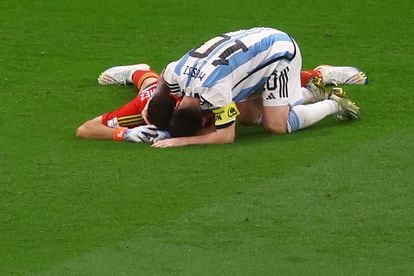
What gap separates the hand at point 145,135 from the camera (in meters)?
9.59

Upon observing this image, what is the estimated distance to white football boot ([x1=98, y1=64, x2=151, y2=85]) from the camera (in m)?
11.0

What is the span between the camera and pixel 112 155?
9227 millimetres

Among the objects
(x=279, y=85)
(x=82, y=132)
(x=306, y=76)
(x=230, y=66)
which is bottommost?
(x=82, y=132)

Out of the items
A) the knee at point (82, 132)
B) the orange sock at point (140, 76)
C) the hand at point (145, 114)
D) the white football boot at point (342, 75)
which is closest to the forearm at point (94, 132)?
the knee at point (82, 132)

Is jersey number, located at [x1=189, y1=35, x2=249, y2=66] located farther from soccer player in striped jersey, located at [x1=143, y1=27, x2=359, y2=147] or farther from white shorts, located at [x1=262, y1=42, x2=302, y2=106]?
white shorts, located at [x1=262, y1=42, x2=302, y2=106]

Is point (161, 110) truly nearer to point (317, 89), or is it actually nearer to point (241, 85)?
→ point (241, 85)

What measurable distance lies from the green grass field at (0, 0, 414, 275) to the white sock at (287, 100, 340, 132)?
11 cm

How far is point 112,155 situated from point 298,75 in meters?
1.55

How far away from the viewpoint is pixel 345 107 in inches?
390

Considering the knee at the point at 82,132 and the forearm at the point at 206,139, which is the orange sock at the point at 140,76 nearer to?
the knee at the point at 82,132

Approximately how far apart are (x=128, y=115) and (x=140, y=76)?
0.91 meters

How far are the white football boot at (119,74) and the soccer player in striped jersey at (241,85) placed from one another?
1208 millimetres

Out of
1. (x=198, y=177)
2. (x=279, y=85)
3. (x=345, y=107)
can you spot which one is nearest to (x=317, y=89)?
(x=345, y=107)

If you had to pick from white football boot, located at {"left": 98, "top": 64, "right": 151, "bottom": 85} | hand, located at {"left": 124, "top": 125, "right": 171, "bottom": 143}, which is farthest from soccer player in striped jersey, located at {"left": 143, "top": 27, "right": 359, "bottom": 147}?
white football boot, located at {"left": 98, "top": 64, "right": 151, "bottom": 85}
